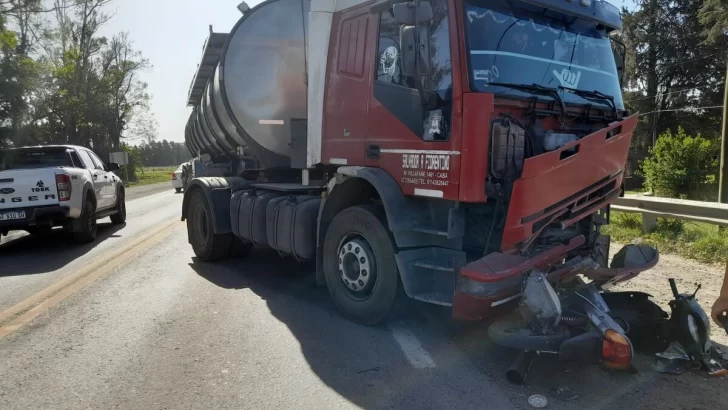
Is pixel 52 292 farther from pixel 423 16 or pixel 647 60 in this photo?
pixel 647 60

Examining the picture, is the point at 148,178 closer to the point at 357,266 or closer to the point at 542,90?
the point at 357,266

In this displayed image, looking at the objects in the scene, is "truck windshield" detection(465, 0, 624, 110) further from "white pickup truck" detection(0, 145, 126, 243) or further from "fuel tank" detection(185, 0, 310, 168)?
"white pickup truck" detection(0, 145, 126, 243)

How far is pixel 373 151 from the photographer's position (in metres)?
5.02

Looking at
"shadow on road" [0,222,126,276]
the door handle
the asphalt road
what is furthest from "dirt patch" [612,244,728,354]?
"shadow on road" [0,222,126,276]

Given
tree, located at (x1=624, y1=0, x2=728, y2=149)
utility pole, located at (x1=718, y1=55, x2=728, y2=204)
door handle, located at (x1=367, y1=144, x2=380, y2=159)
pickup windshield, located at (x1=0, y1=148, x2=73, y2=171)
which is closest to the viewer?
door handle, located at (x1=367, y1=144, x2=380, y2=159)

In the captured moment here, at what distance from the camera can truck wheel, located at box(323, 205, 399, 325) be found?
4742 mm

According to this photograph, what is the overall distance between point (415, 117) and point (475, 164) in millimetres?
761

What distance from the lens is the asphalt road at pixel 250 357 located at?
3553 millimetres

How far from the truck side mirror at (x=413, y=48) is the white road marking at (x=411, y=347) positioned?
2.20 meters

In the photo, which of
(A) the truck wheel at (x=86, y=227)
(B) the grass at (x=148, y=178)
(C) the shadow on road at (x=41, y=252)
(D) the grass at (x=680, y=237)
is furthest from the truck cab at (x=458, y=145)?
(B) the grass at (x=148, y=178)

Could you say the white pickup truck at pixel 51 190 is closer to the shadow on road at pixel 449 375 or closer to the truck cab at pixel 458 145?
the truck cab at pixel 458 145

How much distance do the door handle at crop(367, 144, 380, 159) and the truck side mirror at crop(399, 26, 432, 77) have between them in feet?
2.98

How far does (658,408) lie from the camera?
3.31m

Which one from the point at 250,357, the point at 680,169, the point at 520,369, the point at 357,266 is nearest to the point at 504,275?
the point at 520,369
